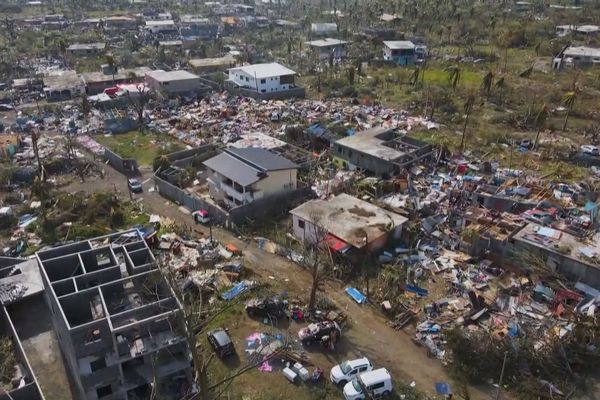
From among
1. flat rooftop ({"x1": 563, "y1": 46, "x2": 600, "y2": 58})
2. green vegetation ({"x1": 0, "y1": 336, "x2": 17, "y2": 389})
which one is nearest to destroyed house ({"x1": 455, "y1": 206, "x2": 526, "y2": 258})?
green vegetation ({"x1": 0, "y1": 336, "x2": 17, "y2": 389})

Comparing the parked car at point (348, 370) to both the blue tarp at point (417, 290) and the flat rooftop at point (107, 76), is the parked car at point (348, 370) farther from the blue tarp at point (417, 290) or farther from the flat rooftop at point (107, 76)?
the flat rooftop at point (107, 76)

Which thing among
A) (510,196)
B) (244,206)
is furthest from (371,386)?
(510,196)

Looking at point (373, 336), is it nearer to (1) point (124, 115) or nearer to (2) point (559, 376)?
(2) point (559, 376)

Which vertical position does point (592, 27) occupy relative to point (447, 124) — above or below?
above

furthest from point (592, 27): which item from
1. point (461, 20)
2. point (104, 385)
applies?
point (104, 385)

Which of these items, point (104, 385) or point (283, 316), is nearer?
point (104, 385)

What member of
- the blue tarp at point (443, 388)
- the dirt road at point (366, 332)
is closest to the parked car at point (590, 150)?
the dirt road at point (366, 332)

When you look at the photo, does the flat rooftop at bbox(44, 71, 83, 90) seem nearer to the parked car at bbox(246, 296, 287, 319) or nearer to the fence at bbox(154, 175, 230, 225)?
the fence at bbox(154, 175, 230, 225)
